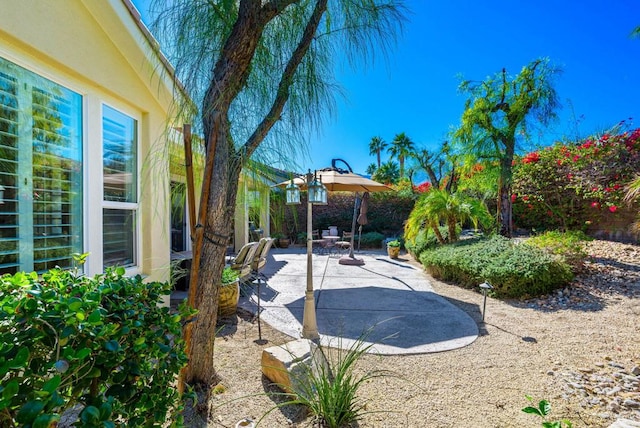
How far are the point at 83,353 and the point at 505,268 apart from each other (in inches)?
267

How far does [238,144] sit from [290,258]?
29.1 feet

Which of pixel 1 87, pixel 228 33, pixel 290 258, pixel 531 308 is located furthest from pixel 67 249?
pixel 290 258

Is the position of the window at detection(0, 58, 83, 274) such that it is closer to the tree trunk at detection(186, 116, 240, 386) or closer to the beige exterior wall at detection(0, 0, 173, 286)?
the beige exterior wall at detection(0, 0, 173, 286)

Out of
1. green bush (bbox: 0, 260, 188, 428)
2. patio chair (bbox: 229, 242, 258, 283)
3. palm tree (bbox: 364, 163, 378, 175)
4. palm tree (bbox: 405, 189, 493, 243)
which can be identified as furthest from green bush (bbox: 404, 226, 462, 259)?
palm tree (bbox: 364, 163, 378, 175)

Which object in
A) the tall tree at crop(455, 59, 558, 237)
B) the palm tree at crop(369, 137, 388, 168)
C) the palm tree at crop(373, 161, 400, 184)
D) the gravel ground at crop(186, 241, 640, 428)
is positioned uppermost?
the palm tree at crop(369, 137, 388, 168)

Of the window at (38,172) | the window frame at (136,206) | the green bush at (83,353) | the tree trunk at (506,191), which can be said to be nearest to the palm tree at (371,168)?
the tree trunk at (506,191)

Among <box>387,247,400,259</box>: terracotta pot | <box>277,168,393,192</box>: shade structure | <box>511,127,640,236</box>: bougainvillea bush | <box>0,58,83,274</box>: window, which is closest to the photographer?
<box>0,58,83,274</box>: window

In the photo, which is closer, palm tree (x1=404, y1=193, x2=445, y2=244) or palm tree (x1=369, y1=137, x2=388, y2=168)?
palm tree (x1=404, y1=193, x2=445, y2=244)

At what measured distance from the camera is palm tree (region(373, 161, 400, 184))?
96.1ft

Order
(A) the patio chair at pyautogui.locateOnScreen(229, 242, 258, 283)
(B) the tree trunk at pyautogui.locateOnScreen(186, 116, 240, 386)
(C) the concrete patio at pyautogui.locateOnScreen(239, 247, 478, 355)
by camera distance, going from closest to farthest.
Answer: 1. (B) the tree trunk at pyautogui.locateOnScreen(186, 116, 240, 386)
2. (C) the concrete patio at pyautogui.locateOnScreen(239, 247, 478, 355)
3. (A) the patio chair at pyautogui.locateOnScreen(229, 242, 258, 283)

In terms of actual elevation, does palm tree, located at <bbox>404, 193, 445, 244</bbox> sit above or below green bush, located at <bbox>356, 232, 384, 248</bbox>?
above

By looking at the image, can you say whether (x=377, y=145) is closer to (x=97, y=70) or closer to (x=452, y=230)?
(x=452, y=230)

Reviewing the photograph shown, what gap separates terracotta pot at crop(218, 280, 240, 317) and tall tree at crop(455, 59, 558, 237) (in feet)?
26.3

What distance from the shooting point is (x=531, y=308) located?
5461mm
